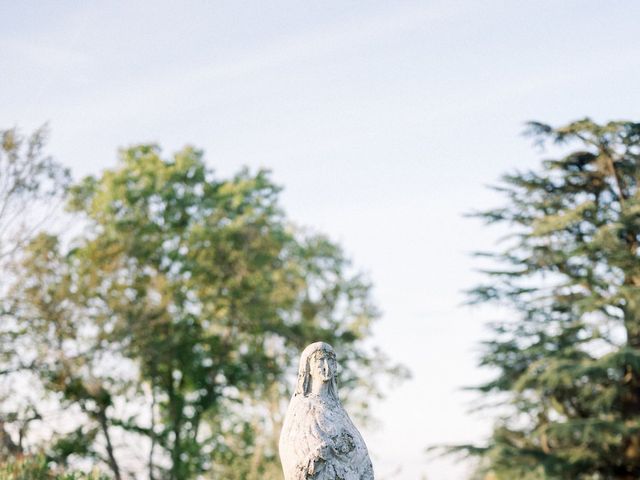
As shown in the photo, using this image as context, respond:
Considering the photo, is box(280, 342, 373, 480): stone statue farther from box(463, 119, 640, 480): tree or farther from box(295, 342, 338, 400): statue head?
box(463, 119, 640, 480): tree

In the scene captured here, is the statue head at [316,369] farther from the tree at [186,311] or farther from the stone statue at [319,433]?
the tree at [186,311]

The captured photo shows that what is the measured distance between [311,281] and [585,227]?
11.2m

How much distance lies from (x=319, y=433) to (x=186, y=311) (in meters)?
19.1

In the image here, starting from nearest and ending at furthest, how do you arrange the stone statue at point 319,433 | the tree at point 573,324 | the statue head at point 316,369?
the stone statue at point 319,433 < the statue head at point 316,369 < the tree at point 573,324

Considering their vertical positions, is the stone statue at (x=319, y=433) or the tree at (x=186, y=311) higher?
the tree at (x=186, y=311)

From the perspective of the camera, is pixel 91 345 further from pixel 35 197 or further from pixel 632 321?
pixel 632 321

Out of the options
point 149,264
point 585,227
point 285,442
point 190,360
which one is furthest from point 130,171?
point 285,442

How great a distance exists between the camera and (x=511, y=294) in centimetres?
2205

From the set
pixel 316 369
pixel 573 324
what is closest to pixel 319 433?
pixel 316 369

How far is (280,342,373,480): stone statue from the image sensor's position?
7.01 m

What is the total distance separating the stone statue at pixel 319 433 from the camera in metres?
7.01

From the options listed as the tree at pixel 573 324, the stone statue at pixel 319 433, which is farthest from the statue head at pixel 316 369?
the tree at pixel 573 324

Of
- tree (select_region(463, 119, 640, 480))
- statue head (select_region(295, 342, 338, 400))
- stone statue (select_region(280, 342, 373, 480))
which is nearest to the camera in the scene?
stone statue (select_region(280, 342, 373, 480))

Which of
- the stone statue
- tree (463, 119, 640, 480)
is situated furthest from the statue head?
tree (463, 119, 640, 480)
